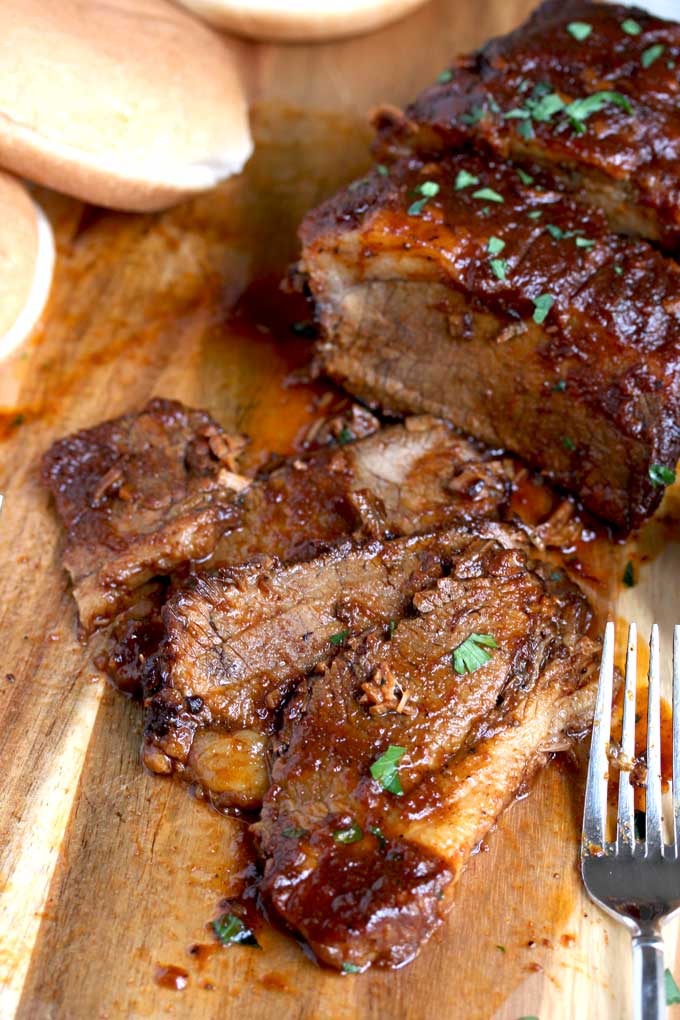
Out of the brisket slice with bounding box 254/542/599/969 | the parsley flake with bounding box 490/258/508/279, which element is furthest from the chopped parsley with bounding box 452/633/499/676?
the parsley flake with bounding box 490/258/508/279

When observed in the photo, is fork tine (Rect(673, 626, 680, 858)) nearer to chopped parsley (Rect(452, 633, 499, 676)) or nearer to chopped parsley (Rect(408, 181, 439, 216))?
chopped parsley (Rect(452, 633, 499, 676))

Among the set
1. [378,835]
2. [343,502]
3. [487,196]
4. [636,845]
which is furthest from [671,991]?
[487,196]

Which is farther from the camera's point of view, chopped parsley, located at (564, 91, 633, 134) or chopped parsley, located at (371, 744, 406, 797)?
chopped parsley, located at (564, 91, 633, 134)

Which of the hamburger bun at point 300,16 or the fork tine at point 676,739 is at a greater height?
the hamburger bun at point 300,16

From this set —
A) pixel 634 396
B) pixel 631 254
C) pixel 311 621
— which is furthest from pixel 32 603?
pixel 631 254

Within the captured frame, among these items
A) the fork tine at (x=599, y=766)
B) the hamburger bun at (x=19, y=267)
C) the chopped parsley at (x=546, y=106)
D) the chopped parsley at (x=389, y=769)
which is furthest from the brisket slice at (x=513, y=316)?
the chopped parsley at (x=389, y=769)

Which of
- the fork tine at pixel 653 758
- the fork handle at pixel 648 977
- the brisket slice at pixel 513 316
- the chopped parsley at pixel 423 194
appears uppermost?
the chopped parsley at pixel 423 194

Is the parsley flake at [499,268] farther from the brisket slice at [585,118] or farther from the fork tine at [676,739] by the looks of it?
the fork tine at [676,739]
